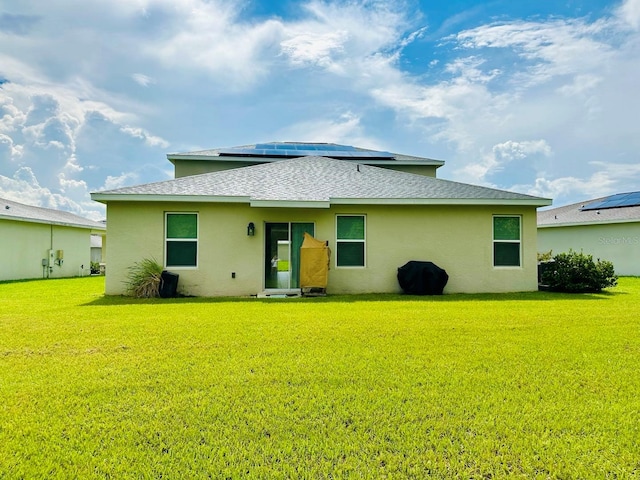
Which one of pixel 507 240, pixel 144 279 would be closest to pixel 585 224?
pixel 507 240

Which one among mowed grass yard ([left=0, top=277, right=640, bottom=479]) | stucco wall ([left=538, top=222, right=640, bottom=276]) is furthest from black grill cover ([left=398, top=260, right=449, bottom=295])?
stucco wall ([left=538, top=222, right=640, bottom=276])

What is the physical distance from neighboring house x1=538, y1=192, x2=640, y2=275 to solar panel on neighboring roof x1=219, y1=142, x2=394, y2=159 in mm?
10885

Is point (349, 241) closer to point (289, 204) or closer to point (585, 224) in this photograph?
point (289, 204)

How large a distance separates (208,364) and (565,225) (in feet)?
74.1

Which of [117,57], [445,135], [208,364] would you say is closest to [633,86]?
[445,135]

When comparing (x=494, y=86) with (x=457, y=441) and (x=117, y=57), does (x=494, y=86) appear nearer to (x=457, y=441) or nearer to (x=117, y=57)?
(x=117, y=57)

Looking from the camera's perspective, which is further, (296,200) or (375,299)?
(296,200)

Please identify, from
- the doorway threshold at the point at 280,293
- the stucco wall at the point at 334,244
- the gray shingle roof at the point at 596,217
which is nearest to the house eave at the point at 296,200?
the stucco wall at the point at 334,244

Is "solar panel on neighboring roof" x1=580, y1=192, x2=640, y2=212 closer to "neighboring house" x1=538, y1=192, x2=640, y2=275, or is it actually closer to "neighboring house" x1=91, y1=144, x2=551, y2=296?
"neighboring house" x1=538, y1=192, x2=640, y2=275

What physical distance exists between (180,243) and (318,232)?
433 cm

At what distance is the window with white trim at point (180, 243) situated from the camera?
11.7 m

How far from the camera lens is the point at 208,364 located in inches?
183

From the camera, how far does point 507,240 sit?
41.3 ft

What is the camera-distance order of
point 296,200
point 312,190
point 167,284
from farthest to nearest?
point 312,190 → point 296,200 → point 167,284
